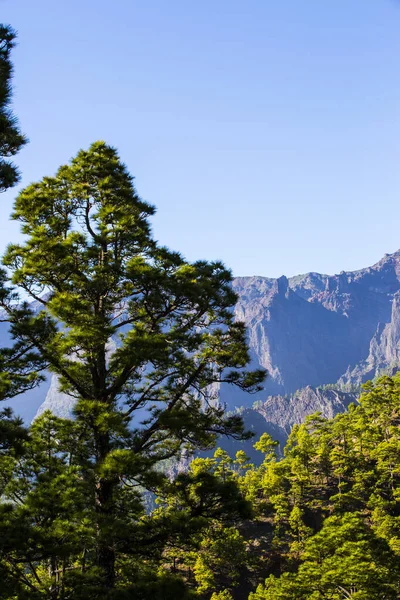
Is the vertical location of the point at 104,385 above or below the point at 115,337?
below

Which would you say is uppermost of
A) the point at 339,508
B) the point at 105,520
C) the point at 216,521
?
the point at 339,508

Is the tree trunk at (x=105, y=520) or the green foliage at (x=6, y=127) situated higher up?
the green foliage at (x=6, y=127)

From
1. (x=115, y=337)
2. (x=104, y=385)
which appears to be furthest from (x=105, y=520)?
(x=115, y=337)

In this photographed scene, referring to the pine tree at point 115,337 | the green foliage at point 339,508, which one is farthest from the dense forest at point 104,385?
the green foliage at point 339,508

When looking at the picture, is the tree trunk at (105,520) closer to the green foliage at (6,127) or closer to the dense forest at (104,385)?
the dense forest at (104,385)

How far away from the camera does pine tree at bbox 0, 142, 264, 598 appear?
9375mm

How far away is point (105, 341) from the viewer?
32.9 ft

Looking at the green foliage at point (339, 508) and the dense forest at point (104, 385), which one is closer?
the dense forest at point (104, 385)

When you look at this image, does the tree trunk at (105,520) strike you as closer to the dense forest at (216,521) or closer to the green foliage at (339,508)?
the dense forest at (216,521)

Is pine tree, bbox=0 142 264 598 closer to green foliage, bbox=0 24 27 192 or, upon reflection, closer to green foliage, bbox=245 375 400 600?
green foliage, bbox=0 24 27 192

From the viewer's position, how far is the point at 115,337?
425 inches

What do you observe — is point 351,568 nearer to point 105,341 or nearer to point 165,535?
point 165,535

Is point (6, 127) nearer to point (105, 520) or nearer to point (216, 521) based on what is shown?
point (105, 520)

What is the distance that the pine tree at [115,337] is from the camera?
9375 mm
